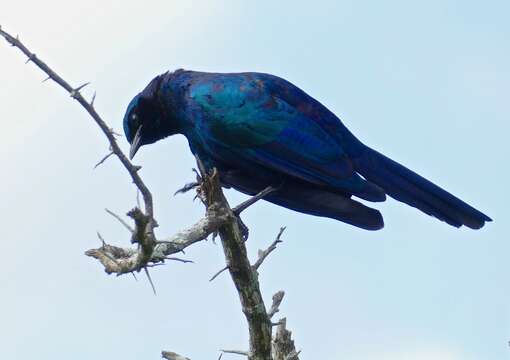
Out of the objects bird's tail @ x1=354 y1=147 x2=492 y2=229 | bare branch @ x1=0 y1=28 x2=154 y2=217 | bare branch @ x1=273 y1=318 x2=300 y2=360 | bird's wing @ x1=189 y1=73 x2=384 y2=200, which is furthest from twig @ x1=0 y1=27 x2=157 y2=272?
bird's tail @ x1=354 y1=147 x2=492 y2=229

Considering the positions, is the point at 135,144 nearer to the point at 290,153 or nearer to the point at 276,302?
the point at 290,153

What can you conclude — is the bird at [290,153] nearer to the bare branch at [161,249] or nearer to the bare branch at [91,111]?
the bare branch at [161,249]

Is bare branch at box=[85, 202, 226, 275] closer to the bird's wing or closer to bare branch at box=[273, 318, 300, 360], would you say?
bare branch at box=[273, 318, 300, 360]

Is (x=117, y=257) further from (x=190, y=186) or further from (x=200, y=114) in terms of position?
(x=200, y=114)

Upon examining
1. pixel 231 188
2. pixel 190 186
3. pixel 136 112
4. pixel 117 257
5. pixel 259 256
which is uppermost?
pixel 136 112

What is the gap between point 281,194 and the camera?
25.1ft

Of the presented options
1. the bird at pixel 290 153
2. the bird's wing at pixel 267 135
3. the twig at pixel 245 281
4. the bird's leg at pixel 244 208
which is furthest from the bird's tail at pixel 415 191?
the twig at pixel 245 281

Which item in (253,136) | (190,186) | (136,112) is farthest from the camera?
(136,112)

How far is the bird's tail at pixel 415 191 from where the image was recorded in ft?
25.0

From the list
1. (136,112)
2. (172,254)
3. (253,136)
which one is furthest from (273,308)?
(136,112)

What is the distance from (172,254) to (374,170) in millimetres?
2639

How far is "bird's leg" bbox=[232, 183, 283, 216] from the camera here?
6.95m

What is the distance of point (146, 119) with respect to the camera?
832 centimetres

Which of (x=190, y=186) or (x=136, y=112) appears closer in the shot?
(x=190, y=186)
